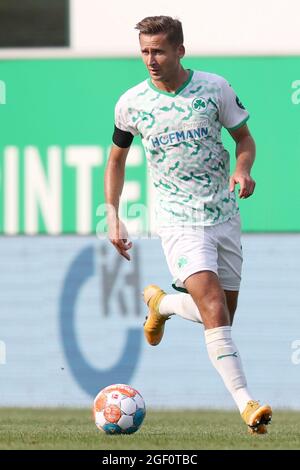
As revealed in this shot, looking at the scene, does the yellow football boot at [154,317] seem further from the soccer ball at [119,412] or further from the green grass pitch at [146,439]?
the soccer ball at [119,412]

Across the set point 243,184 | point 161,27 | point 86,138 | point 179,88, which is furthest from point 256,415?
point 86,138

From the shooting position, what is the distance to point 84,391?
14.7 m

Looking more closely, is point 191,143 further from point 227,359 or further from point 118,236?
point 227,359

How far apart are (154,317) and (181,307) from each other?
443 millimetres

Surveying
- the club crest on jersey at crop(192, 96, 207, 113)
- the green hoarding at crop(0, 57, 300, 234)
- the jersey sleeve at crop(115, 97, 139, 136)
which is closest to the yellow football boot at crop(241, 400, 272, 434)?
the club crest on jersey at crop(192, 96, 207, 113)

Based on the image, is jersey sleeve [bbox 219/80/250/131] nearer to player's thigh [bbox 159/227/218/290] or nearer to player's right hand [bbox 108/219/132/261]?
player's thigh [bbox 159/227/218/290]

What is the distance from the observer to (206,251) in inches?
304

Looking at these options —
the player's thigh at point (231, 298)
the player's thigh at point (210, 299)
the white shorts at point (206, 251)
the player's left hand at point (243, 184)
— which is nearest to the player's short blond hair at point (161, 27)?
the player's left hand at point (243, 184)

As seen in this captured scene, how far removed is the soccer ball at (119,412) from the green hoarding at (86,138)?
270 inches

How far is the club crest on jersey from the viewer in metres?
7.83

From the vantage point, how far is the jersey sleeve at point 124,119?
26.3 ft

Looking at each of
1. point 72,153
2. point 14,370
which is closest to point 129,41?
point 72,153

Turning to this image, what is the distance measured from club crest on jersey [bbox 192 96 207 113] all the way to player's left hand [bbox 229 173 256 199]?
20.3 inches
